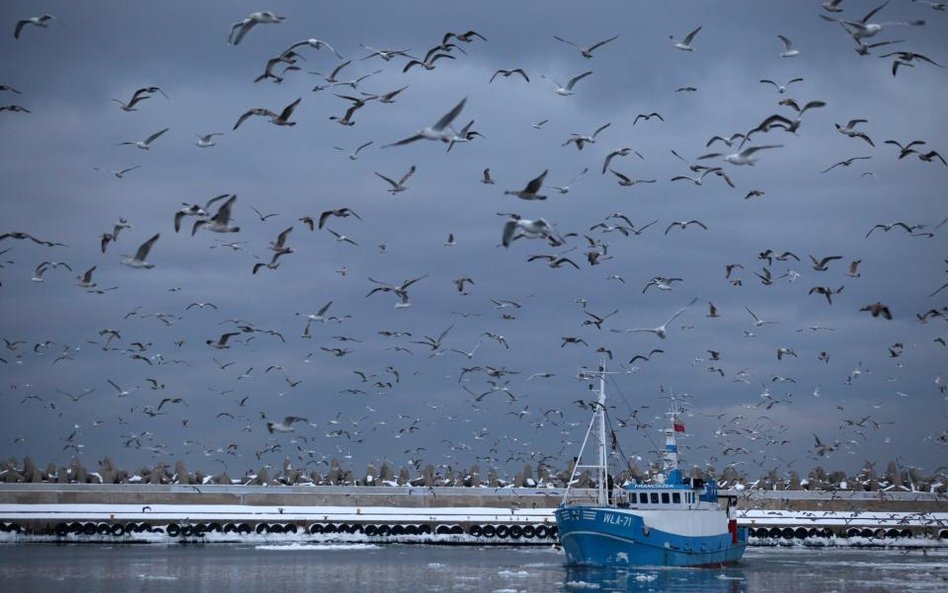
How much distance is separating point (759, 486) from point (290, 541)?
168ft

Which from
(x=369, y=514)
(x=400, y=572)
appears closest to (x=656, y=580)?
(x=400, y=572)

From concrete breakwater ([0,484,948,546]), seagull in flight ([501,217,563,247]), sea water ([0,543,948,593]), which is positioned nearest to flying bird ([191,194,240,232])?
seagull in flight ([501,217,563,247])

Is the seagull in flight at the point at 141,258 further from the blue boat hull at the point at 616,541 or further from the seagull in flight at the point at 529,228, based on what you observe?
the blue boat hull at the point at 616,541

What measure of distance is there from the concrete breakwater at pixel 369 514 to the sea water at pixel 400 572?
17.7 feet

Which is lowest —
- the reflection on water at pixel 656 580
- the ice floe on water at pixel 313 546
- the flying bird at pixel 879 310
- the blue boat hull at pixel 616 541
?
the reflection on water at pixel 656 580

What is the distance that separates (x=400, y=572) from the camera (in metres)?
53.5

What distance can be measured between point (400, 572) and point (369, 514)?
3357 centimetres

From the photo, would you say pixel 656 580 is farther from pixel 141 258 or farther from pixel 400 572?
pixel 141 258

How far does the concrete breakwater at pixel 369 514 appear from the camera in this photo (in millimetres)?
77812

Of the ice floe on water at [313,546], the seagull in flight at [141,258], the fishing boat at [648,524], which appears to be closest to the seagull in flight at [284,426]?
the seagull in flight at [141,258]

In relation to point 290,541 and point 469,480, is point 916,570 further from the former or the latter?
point 469,480

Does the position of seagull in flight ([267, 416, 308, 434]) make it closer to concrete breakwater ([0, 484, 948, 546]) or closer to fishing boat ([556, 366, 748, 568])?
fishing boat ([556, 366, 748, 568])

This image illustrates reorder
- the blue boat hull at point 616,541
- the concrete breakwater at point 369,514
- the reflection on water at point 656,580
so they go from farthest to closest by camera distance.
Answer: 1. the concrete breakwater at point 369,514
2. the blue boat hull at point 616,541
3. the reflection on water at point 656,580

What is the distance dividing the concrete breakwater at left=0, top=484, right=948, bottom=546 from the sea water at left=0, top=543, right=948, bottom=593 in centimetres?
539
